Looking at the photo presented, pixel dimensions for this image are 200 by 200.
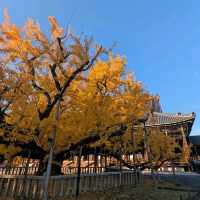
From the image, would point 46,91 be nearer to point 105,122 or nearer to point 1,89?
point 1,89

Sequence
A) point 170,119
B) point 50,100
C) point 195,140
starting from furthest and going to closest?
point 195,140 < point 170,119 < point 50,100

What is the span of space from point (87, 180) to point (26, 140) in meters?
4.27

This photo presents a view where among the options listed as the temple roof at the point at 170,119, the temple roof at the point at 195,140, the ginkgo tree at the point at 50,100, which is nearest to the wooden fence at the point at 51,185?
the ginkgo tree at the point at 50,100

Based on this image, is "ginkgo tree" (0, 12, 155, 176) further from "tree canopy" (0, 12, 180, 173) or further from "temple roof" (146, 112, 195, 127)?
"temple roof" (146, 112, 195, 127)

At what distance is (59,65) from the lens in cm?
889

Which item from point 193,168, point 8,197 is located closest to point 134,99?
point 8,197

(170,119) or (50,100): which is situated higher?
(170,119)

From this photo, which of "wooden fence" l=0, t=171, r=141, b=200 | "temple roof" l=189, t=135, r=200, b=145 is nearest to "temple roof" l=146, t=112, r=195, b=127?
"temple roof" l=189, t=135, r=200, b=145

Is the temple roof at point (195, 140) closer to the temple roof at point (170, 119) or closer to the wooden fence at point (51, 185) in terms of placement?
the temple roof at point (170, 119)

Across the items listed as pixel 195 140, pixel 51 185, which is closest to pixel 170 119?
pixel 195 140

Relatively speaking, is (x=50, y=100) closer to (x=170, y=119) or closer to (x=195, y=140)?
(x=170, y=119)

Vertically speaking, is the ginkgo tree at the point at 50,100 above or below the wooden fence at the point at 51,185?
above

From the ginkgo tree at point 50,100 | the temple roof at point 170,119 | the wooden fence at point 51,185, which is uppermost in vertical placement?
the temple roof at point 170,119

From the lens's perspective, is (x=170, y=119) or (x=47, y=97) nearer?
(x=47, y=97)
